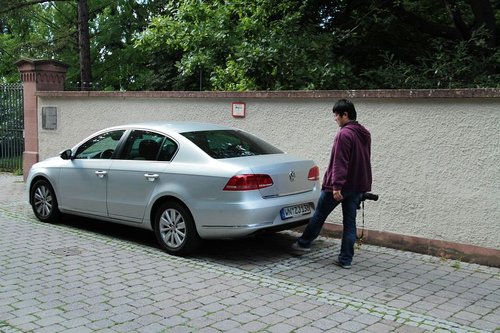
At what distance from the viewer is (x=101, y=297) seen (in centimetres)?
495

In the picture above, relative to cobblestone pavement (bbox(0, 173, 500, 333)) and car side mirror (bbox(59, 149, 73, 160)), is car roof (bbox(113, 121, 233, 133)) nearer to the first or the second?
car side mirror (bbox(59, 149, 73, 160))

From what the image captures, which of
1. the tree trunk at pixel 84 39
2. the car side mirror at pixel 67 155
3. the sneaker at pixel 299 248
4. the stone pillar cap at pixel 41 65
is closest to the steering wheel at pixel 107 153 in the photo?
the car side mirror at pixel 67 155

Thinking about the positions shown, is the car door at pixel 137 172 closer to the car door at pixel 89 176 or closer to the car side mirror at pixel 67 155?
the car door at pixel 89 176

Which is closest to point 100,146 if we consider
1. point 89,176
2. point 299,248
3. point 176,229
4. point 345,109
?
point 89,176

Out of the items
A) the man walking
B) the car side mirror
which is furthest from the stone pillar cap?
the man walking

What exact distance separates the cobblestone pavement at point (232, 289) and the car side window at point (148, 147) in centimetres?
111

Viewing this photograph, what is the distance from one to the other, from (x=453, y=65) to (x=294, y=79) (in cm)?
256

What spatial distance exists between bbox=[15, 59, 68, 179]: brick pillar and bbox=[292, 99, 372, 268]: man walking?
8384 millimetres

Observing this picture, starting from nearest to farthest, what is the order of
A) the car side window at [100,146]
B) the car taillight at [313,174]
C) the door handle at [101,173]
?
1. the car taillight at [313,174]
2. the door handle at [101,173]
3. the car side window at [100,146]

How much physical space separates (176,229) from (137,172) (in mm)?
887

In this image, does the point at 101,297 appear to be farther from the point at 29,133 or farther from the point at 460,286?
the point at 29,133

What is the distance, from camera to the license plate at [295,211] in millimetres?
6105

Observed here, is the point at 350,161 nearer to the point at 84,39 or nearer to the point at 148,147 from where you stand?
the point at 148,147

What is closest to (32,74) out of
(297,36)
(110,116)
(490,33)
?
(110,116)
